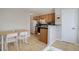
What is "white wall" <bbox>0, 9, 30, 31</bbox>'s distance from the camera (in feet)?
6.17

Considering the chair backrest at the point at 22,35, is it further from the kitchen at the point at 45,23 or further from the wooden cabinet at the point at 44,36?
the wooden cabinet at the point at 44,36

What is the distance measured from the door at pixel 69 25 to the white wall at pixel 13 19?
645 millimetres

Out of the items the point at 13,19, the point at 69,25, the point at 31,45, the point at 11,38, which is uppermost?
the point at 13,19

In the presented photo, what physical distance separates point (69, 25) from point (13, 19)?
981mm

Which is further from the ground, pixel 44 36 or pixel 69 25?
pixel 69 25

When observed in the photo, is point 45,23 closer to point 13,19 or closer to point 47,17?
point 47,17

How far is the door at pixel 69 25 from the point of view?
194cm

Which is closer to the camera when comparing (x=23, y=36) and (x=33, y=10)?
(x=33, y=10)

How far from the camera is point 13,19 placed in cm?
191

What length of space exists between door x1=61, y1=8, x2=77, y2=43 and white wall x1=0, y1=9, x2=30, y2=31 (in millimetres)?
645

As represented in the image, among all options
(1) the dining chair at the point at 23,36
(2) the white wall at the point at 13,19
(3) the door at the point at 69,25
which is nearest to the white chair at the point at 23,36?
(1) the dining chair at the point at 23,36

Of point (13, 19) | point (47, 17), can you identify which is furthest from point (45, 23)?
point (13, 19)
